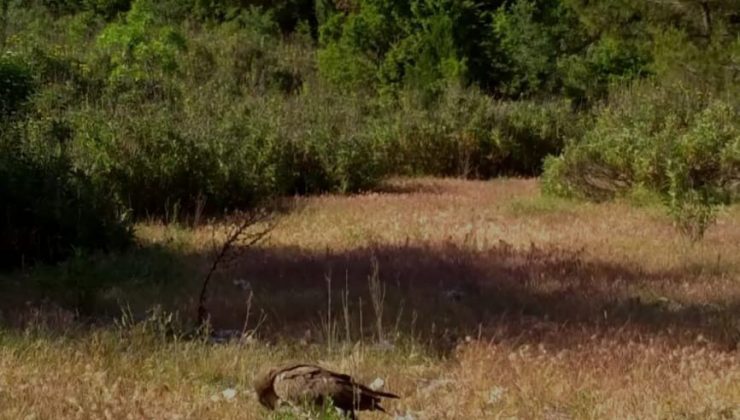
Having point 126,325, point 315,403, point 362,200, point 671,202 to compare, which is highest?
point 315,403

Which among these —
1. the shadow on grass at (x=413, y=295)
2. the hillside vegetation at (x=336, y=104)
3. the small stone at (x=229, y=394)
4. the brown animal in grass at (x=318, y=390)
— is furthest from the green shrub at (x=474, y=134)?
the brown animal in grass at (x=318, y=390)

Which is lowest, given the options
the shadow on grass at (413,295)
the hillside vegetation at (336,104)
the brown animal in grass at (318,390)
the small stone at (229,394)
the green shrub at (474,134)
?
the green shrub at (474,134)

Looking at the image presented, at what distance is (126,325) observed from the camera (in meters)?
6.46

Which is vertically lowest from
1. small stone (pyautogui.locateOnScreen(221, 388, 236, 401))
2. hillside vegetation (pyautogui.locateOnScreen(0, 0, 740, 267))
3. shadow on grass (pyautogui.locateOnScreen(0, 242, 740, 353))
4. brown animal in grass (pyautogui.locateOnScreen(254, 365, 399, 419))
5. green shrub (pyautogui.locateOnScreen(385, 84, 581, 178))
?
green shrub (pyautogui.locateOnScreen(385, 84, 581, 178))

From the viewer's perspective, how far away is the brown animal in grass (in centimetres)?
396

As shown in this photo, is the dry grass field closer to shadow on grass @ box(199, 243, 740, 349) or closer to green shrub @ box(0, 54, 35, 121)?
shadow on grass @ box(199, 243, 740, 349)

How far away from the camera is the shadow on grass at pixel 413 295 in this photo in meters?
6.96

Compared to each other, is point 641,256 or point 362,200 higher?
point 641,256

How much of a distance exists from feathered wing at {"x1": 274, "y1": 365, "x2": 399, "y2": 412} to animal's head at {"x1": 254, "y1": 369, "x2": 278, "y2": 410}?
51 millimetres

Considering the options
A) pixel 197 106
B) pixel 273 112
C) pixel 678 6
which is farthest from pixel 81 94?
pixel 678 6

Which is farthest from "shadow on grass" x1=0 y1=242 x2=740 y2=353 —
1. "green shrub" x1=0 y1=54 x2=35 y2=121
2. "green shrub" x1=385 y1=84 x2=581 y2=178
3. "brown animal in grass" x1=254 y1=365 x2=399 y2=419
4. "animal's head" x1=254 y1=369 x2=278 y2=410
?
"green shrub" x1=385 y1=84 x2=581 y2=178

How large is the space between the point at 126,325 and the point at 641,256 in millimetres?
6342

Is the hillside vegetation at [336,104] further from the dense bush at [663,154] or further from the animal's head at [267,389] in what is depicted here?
the animal's head at [267,389]

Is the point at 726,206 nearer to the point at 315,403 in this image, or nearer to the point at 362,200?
the point at 362,200
